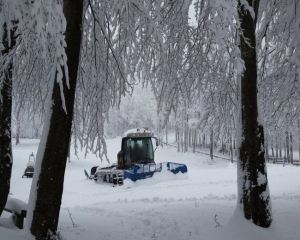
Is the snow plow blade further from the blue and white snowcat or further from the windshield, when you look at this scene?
the windshield

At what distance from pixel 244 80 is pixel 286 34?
1569 millimetres

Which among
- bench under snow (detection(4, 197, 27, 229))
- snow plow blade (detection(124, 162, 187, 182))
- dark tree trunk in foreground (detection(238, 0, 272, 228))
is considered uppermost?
dark tree trunk in foreground (detection(238, 0, 272, 228))

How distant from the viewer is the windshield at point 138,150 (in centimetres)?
1856

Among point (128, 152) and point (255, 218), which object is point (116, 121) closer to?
point (128, 152)

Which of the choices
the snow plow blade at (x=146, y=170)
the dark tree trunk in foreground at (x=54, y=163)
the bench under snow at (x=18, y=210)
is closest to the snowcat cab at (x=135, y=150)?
the snow plow blade at (x=146, y=170)

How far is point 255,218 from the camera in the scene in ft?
17.0

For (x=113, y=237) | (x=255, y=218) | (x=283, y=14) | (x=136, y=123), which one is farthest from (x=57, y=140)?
(x=136, y=123)

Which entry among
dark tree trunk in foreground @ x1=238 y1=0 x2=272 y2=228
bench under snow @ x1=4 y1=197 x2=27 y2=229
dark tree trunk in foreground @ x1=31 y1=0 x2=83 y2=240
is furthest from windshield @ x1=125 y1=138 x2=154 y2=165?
dark tree trunk in foreground @ x1=31 y1=0 x2=83 y2=240

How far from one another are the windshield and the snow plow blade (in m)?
2.20

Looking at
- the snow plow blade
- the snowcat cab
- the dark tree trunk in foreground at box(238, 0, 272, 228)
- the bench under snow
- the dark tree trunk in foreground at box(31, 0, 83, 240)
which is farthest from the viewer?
the snowcat cab

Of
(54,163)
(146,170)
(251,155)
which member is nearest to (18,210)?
(54,163)

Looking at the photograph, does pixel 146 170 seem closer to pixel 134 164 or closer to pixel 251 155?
pixel 134 164

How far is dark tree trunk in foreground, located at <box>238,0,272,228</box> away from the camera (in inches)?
205

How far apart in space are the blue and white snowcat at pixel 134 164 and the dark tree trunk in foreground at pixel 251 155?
10.6m
